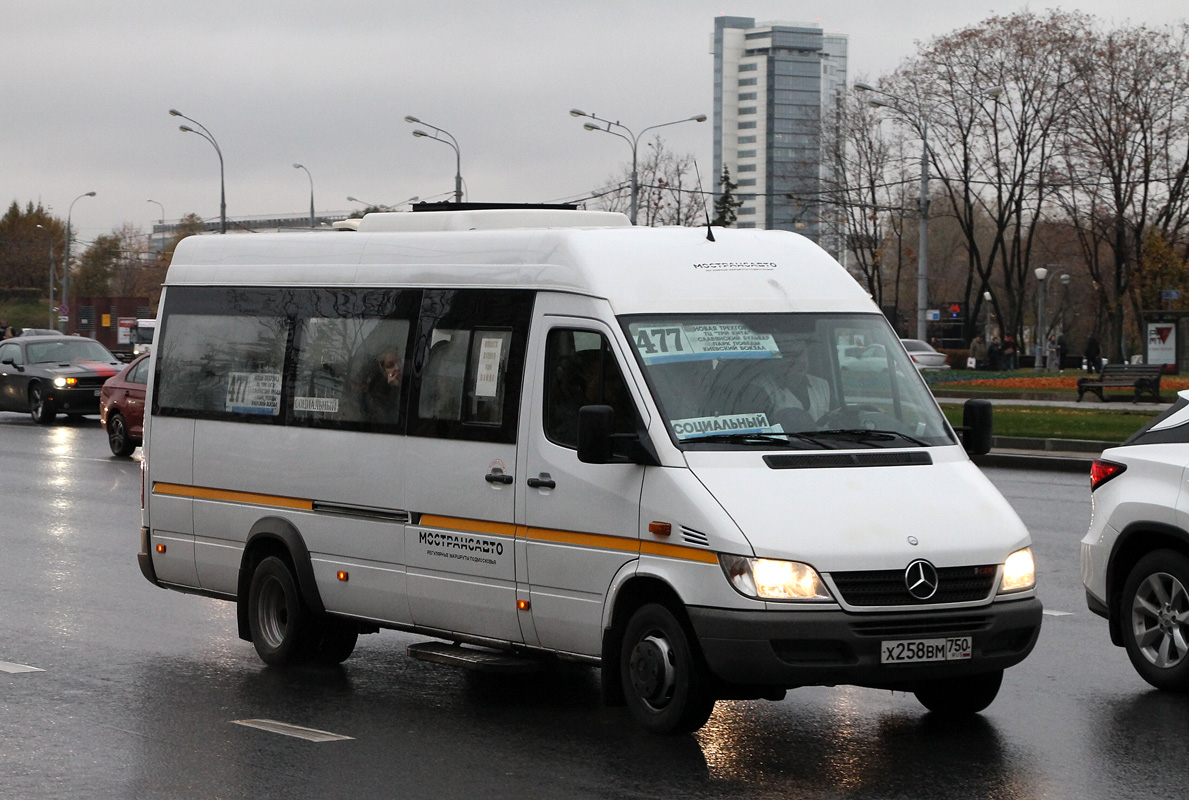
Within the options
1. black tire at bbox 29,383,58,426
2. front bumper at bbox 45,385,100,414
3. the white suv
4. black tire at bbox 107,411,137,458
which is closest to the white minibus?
the white suv

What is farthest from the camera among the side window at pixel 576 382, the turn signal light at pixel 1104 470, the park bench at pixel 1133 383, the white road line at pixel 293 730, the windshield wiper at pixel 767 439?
the park bench at pixel 1133 383

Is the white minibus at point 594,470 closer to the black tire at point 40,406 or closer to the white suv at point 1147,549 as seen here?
the white suv at point 1147,549

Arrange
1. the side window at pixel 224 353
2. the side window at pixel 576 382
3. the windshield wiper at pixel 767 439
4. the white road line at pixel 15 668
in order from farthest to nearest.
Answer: the side window at pixel 224 353, the white road line at pixel 15 668, the side window at pixel 576 382, the windshield wiper at pixel 767 439

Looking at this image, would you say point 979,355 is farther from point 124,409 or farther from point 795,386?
point 795,386

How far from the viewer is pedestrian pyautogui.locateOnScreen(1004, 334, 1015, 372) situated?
6487cm

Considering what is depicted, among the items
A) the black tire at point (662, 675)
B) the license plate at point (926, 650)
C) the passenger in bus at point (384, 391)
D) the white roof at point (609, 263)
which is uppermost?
the white roof at point (609, 263)

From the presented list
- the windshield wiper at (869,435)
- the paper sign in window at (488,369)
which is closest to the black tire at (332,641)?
the paper sign in window at (488,369)

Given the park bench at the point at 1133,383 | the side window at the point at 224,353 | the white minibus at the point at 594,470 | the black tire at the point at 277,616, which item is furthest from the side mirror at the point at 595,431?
the park bench at the point at 1133,383

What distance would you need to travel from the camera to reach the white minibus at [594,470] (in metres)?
6.61

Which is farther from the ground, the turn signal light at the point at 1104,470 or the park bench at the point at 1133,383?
the turn signal light at the point at 1104,470

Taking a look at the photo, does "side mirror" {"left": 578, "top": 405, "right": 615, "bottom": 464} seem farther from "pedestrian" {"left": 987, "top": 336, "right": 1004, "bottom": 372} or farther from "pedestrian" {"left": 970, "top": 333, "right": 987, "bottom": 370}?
"pedestrian" {"left": 970, "top": 333, "right": 987, "bottom": 370}

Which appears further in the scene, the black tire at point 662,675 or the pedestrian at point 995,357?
the pedestrian at point 995,357

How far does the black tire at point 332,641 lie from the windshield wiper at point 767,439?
286 cm

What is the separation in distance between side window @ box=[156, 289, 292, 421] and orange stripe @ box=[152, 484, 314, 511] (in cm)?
43
